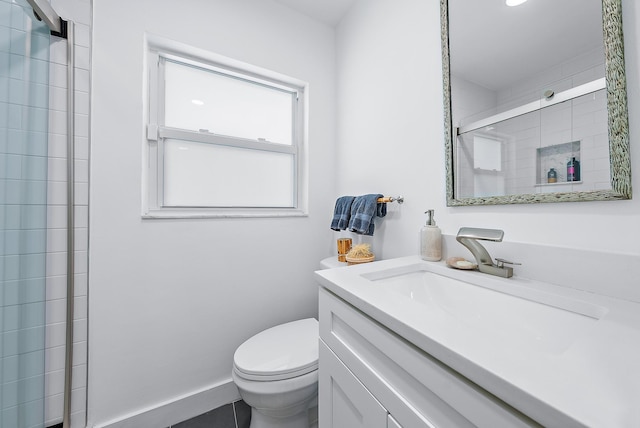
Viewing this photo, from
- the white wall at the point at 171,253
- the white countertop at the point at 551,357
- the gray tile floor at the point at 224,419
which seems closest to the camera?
the white countertop at the point at 551,357

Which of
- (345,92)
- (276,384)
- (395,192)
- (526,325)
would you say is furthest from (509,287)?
(345,92)

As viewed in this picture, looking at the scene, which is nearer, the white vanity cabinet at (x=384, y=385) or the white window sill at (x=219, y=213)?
the white vanity cabinet at (x=384, y=385)

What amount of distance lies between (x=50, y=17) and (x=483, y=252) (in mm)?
1796

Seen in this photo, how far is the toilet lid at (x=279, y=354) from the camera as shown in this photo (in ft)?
3.00

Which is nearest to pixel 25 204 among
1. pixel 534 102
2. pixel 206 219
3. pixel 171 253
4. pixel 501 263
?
pixel 171 253

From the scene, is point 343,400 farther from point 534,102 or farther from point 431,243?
point 534,102

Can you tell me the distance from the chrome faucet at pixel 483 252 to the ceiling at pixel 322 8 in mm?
1590

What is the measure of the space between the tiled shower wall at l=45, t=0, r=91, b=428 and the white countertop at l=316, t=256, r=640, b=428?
46.9 inches

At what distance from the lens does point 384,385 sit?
0.48m

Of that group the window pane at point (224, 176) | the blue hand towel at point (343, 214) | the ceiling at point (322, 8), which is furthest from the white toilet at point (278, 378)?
the ceiling at point (322, 8)

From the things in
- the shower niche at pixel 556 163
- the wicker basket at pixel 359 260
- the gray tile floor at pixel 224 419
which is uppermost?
the shower niche at pixel 556 163

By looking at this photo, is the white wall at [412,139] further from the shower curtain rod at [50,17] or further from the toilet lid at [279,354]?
the shower curtain rod at [50,17]

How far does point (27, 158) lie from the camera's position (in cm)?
88

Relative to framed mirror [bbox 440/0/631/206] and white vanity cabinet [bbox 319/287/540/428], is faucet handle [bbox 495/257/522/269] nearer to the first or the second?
framed mirror [bbox 440/0/631/206]
